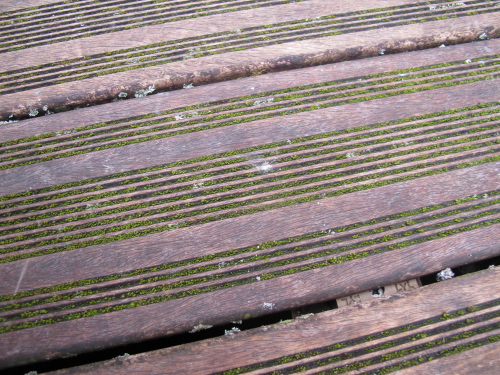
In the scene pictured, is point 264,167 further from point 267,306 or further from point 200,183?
point 267,306

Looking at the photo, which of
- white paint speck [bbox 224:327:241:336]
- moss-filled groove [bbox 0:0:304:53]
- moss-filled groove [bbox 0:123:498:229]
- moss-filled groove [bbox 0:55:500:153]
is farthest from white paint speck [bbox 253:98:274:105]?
white paint speck [bbox 224:327:241:336]

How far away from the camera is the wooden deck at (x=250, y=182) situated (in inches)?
59.9

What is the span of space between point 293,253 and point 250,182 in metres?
0.40

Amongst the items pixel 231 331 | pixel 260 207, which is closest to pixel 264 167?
pixel 260 207

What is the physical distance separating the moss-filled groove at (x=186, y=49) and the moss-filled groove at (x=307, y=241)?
109 centimetres

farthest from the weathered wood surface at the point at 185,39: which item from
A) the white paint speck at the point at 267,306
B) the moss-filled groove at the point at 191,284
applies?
the white paint speck at the point at 267,306

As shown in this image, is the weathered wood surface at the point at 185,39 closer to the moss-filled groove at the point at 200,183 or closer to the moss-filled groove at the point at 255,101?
the moss-filled groove at the point at 255,101

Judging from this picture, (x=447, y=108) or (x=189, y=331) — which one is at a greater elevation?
(x=447, y=108)

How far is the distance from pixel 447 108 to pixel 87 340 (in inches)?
81.6

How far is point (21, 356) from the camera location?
149 cm

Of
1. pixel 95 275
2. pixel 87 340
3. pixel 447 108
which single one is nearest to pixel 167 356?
pixel 87 340

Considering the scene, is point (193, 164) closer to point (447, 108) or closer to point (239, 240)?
point (239, 240)

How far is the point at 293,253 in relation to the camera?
5.29 ft

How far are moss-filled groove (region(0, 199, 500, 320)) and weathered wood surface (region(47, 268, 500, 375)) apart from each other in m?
0.25
